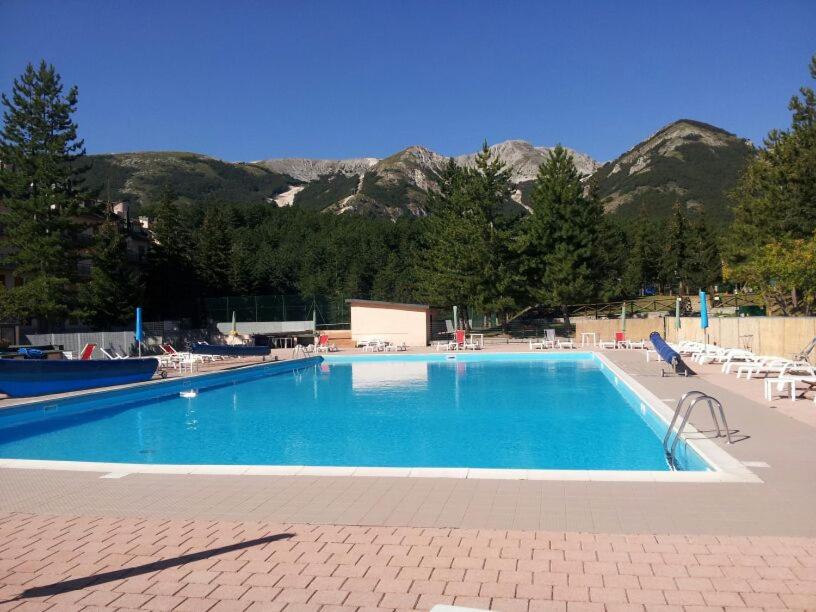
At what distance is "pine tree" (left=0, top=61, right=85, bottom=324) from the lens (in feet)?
85.0

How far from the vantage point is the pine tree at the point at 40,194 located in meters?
25.9

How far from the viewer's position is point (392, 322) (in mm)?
26859

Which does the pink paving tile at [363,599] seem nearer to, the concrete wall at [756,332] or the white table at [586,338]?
the concrete wall at [756,332]

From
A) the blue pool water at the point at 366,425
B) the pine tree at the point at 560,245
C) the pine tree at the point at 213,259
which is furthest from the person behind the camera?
the pine tree at the point at 213,259

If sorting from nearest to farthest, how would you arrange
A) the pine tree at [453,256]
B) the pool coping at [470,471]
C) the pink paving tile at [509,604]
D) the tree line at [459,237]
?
the pink paving tile at [509,604]
the pool coping at [470,471]
the tree line at [459,237]
the pine tree at [453,256]

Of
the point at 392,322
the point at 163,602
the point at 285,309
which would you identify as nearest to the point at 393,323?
the point at 392,322

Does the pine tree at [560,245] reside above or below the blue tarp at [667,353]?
above

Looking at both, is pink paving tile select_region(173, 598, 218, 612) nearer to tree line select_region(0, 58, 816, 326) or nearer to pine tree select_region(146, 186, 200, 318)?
tree line select_region(0, 58, 816, 326)

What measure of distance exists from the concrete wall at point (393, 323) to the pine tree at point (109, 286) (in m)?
11.3

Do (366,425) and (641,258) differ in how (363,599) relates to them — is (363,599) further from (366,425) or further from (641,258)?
(641,258)

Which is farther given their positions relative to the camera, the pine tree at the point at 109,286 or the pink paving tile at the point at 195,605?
the pine tree at the point at 109,286

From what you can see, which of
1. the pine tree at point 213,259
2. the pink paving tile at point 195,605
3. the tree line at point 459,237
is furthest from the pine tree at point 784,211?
the pine tree at point 213,259

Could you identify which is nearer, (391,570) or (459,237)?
(391,570)

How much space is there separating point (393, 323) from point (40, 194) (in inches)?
651
